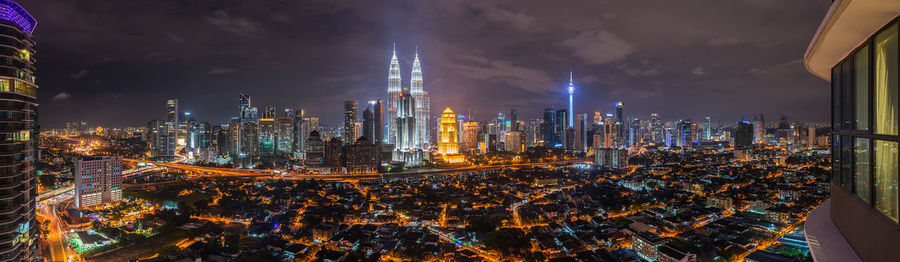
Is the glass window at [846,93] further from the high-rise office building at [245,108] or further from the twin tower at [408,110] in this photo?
Result: the high-rise office building at [245,108]

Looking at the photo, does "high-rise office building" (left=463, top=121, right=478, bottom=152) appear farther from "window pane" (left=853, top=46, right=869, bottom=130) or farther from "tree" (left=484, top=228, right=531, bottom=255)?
"window pane" (left=853, top=46, right=869, bottom=130)

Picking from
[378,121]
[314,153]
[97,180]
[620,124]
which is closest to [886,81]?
[97,180]

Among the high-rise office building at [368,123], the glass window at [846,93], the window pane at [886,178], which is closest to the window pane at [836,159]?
the glass window at [846,93]

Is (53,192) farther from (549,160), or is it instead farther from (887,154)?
(549,160)

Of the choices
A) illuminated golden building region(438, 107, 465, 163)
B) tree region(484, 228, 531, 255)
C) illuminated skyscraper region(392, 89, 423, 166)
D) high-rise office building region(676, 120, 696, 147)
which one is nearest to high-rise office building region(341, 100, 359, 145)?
illuminated skyscraper region(392, 89, 423, 166)

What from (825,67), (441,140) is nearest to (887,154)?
(825,67)

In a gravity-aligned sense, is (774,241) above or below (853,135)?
below

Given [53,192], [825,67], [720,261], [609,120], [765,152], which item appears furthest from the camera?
[609,120]
